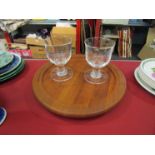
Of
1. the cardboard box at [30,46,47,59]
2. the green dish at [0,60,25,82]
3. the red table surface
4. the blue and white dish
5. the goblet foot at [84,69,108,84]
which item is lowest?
the cardboard box at [30,46,47,59]

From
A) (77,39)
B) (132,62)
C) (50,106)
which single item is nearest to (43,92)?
(50,106)

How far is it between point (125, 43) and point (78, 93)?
5.23ft

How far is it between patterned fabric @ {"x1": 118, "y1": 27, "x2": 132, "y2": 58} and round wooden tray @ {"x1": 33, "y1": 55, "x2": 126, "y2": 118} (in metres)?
1.39

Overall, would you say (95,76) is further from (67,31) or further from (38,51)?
(38,51)

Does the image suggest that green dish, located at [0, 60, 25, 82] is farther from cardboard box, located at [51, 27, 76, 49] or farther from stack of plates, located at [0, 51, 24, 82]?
cardboard box, located at [51, 27, 76, 49]

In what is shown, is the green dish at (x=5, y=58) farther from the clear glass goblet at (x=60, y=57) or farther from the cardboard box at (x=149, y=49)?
the cardboard box at (x=149, y=49)

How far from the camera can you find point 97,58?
1.92ft

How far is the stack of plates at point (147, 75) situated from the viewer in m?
0.56

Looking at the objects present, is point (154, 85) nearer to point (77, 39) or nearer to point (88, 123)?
point (88, 123)

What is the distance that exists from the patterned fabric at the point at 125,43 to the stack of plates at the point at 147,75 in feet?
4.37

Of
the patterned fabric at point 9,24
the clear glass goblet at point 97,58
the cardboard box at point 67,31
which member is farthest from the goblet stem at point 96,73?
the patterned fabric at point 9,24

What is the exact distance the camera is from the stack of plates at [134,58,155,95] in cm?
56

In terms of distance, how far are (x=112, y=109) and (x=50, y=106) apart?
195 mm

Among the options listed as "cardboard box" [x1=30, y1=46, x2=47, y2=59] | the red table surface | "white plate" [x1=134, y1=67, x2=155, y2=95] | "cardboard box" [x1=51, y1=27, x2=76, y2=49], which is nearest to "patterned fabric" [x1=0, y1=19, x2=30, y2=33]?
"cardboard box" [x1=30, y1=46, x2=47, y2=59]
